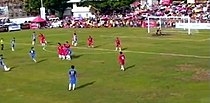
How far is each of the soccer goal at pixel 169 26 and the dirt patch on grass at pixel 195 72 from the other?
93.2ft

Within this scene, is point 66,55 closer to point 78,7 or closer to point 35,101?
point 35,101

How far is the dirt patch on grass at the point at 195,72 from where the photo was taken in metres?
29.8

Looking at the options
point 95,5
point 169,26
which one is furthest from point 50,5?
point 169,26

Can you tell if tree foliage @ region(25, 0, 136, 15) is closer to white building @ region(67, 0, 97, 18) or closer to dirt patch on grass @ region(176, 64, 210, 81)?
white building @ region(67, 0, 97, 18)

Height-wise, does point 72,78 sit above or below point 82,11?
below

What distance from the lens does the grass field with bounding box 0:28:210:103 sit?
25.8 metres

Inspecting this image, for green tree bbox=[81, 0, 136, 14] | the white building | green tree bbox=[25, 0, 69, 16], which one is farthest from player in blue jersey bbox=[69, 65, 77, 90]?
the white building

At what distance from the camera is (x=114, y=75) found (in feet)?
106

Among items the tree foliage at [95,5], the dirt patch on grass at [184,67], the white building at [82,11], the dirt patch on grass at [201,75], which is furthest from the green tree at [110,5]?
the dirt patch on grass at [201,75]

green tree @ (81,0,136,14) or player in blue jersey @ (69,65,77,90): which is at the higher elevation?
green tree @ (81,0,136,14)

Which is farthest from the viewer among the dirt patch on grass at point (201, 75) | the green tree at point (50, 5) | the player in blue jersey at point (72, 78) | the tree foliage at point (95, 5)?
the green tree at point (50, 5)

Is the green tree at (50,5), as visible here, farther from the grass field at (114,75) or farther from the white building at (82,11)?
the grass field at (114,75)

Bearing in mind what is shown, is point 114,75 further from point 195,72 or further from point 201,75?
point 201,75

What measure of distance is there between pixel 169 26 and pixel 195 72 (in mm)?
39406
